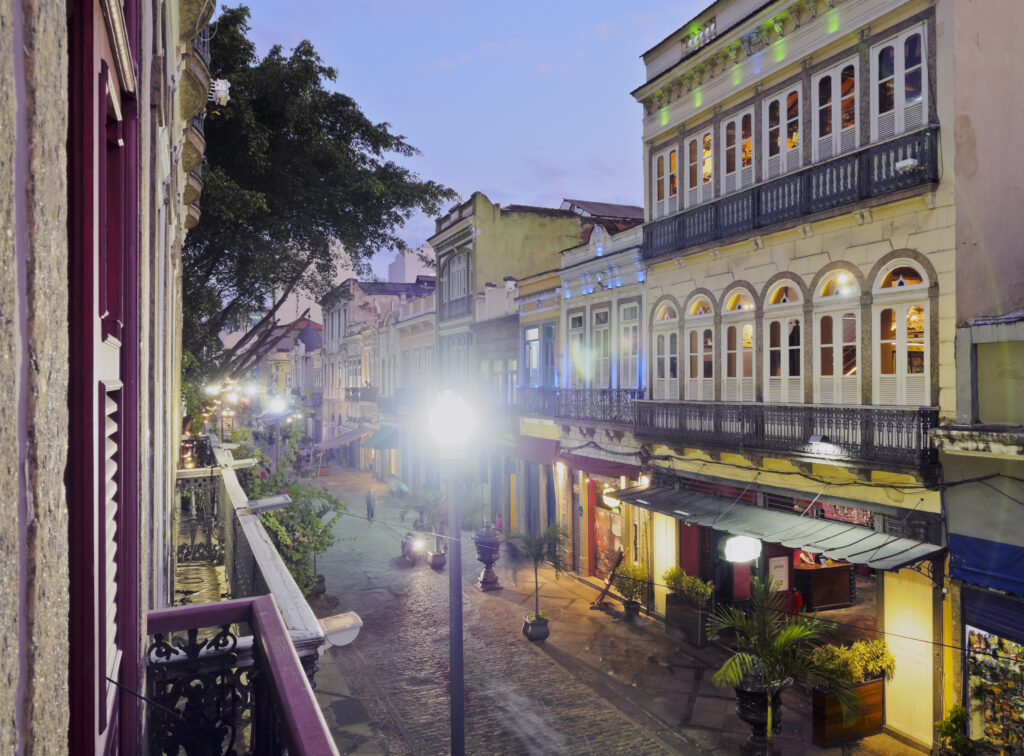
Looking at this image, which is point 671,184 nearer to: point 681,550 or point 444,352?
point 681,550

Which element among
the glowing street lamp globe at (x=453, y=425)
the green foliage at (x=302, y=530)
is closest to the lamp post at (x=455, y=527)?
the glowing street lamp globe at (x=453, y=425)

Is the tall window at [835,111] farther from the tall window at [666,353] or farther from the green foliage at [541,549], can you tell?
the green foliage at [541,549]

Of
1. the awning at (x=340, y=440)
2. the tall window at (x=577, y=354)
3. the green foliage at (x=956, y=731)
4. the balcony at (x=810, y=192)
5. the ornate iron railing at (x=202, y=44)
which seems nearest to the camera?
the ornate iron railing at (x=202, y=44)

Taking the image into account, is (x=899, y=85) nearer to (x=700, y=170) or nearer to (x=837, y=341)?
(x=837, y=341)

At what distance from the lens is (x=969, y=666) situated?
11.3 m

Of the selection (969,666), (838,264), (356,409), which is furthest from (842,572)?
(356,409)

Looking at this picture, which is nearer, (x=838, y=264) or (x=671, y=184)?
(x=838, y=264)

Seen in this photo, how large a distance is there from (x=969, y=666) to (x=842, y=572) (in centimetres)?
620

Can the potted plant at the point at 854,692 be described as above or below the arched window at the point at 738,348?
below

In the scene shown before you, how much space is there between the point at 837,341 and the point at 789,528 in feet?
11.4

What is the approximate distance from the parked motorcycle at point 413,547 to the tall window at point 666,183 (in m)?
11.8

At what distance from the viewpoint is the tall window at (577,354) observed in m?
22.4

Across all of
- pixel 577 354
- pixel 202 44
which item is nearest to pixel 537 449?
pixel 577 354

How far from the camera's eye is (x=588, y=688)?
14.3 meters
